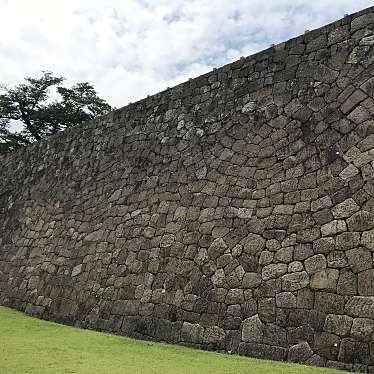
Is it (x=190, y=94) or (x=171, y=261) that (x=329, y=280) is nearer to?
(x=171, y=261)

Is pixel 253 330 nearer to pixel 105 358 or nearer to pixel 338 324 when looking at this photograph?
pixel 338 324

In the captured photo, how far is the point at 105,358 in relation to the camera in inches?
176

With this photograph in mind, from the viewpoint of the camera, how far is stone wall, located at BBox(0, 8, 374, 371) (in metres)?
4.51

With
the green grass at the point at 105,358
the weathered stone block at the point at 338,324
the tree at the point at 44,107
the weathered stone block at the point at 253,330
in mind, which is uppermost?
the tree at the point at 44,107

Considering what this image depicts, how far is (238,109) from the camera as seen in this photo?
20.6ft

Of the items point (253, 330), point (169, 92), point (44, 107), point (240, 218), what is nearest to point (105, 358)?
point (253, 330)

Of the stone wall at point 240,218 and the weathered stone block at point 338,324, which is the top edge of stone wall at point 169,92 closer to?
the stone wall at point 240,218

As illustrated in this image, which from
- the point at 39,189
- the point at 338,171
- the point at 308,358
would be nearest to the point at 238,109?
the point at 338,171

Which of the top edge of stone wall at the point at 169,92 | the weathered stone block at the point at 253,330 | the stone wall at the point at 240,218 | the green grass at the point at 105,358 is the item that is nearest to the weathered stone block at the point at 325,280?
the stone wall at the point at 240,218

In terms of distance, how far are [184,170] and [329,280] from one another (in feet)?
9.44

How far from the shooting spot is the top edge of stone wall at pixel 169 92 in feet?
18.0

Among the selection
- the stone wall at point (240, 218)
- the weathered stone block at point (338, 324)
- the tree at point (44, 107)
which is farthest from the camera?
the tree at point (44, 107)

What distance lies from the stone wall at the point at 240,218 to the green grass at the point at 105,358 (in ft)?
1.26

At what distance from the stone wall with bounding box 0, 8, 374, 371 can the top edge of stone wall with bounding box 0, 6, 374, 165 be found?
3cm
